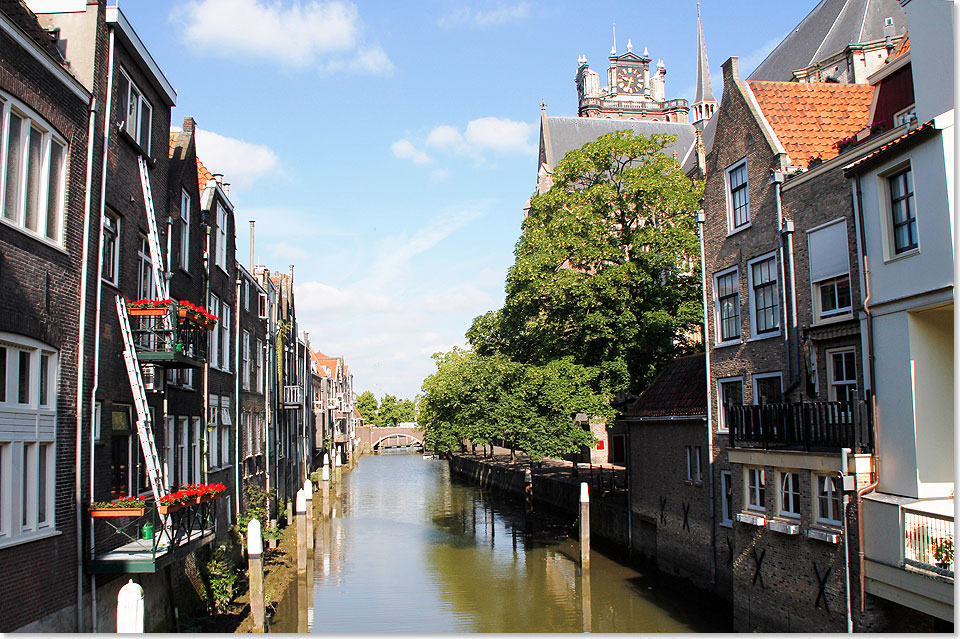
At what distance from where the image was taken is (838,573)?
542 inches

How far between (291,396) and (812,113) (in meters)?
30.6

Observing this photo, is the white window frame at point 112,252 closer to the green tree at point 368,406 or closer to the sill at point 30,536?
the sill at point 30,536

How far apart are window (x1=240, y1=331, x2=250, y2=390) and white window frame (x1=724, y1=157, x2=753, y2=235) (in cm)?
1665

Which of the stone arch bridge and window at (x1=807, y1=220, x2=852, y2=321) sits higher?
window at (x1=807, y1=220, x2=852, y2=321)

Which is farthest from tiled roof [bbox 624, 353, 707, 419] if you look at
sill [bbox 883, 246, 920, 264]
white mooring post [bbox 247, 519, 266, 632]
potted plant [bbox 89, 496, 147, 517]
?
potted plant [bbox 89, 496, 147, 517]

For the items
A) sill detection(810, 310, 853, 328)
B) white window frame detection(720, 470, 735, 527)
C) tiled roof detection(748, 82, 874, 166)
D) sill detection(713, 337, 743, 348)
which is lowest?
white window frame detection(720, 470, 735, 527)

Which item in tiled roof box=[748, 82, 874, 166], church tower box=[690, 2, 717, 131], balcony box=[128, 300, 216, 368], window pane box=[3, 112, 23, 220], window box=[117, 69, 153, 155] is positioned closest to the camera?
window pane box=[3, 112, 23, 220]

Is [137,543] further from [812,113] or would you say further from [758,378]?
[812,113]

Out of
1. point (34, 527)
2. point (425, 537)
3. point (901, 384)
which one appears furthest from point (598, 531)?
point (34, 527)

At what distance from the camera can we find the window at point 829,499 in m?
14.0

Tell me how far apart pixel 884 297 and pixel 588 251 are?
1702cm

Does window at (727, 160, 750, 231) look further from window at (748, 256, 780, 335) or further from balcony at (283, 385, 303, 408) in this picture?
balcony at (283, 385, 303, 408)

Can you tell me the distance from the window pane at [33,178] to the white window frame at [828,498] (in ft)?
44.8

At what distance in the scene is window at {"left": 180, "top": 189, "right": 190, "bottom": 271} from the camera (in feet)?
59.2
